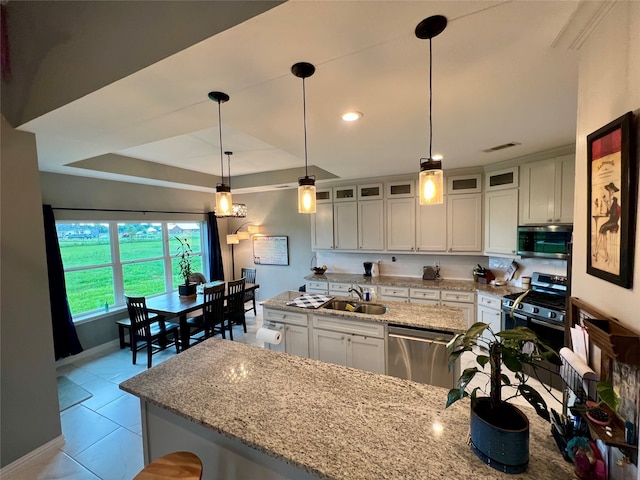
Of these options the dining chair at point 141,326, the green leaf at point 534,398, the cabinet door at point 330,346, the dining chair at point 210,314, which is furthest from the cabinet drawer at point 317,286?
the green leaf at point 534,398

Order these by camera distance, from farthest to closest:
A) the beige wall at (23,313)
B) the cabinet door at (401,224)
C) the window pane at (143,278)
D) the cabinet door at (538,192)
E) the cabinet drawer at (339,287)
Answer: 1. the cabinet drawer at (339,287)
2. the window pane at (143,278)
3. the cabinet door at (401,224)
4. the cabinet door at (538,192)
5. the beige wall at (23,313)

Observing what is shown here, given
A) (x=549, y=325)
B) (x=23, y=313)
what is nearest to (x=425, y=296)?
(x=549, y=325)

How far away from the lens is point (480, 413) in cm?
100

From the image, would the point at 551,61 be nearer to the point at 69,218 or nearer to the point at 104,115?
the point at 104,115

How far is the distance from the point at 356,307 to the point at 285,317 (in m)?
0.79

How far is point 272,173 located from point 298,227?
1.27 metres

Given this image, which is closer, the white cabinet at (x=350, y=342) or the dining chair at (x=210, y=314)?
the white cabinet at (x=350, y=342)

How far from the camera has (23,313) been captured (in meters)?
2.04

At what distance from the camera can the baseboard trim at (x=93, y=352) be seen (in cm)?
360

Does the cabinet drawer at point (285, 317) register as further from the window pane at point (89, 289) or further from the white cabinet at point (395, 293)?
the window pane at point (89, 289)

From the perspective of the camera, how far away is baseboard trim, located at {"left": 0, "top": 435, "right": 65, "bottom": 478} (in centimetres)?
195

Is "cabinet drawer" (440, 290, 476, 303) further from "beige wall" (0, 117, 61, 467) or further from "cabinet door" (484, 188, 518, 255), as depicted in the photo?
"beige wall" (0, 117, 61, 467)

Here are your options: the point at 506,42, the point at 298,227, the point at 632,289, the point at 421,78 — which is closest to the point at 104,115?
the point at 421,78

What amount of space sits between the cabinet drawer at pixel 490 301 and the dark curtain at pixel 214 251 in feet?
16.5
